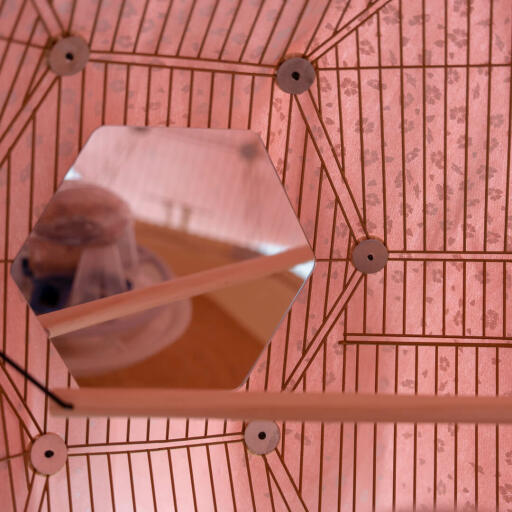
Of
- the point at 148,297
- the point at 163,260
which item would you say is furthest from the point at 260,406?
the point at 163,260

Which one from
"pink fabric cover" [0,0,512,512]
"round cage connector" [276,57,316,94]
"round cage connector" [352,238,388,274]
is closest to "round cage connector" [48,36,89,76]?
"pink fabric cover" [0,0,512,512]

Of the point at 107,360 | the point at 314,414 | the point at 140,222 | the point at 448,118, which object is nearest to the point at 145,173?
the point at 140,222

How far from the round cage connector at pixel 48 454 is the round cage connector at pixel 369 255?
280 millimetres

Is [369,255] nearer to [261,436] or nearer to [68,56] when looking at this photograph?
[261,436]

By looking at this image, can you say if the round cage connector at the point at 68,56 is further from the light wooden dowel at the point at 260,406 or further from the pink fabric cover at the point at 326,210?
the light wooden dowel at the point at 260,406

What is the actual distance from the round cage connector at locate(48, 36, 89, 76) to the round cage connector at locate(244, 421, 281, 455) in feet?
1.04

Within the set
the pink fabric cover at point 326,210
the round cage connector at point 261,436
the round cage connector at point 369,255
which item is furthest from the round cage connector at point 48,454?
the round cage connector at point 369,255

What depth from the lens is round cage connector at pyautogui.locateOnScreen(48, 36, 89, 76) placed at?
559 mm

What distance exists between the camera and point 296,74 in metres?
0.60

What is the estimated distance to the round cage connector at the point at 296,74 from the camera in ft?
1.97

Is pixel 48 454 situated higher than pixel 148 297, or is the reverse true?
pixel 148 297

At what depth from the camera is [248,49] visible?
0.59m

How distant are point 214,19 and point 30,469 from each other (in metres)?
0.38

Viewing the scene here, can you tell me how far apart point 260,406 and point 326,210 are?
0.24 m
